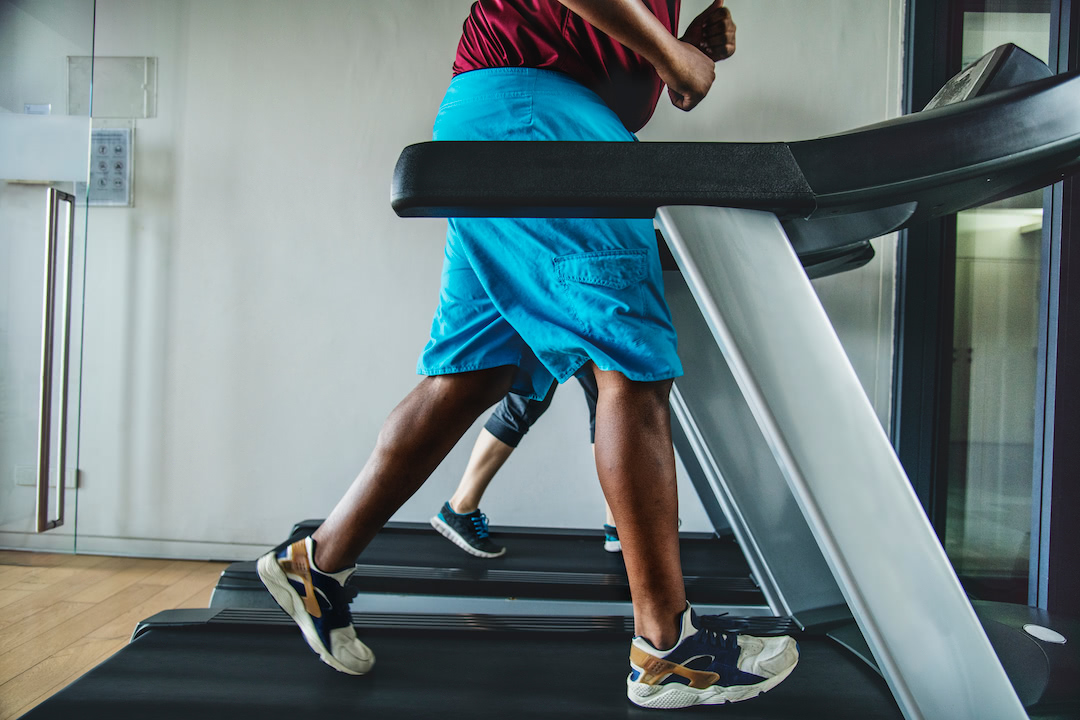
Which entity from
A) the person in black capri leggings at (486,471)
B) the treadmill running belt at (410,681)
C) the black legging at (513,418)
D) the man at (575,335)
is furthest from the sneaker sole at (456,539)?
the man at (575,335)

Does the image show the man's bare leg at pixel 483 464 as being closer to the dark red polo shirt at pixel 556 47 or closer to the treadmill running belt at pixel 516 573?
the treadmill running belt at pixel 516 573

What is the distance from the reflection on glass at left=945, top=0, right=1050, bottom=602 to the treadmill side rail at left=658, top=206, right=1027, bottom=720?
999 mm

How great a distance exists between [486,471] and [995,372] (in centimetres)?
127

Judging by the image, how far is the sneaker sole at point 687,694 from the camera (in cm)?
87

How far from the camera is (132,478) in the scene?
2289mm

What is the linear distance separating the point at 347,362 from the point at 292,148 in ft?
2.37

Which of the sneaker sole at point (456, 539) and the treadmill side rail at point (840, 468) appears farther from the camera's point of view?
the sneaker sole at point (456, 539)

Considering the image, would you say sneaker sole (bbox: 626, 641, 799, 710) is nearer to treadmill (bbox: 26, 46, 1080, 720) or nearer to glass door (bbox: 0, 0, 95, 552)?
treadmill (bbox: 26, 46, 1080, 720)

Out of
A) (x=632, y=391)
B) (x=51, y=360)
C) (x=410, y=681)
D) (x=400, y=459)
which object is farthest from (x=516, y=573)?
(x=51, y=360)

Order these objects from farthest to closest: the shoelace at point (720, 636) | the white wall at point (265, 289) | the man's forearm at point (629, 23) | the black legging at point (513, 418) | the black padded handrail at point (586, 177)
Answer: the white wall at point (265, 289) → the black legging at point (513, 418) → the shoelace at point (720, 636) → the man's forearm at point (629, 23) → the black padded handrail at point (586, 177)

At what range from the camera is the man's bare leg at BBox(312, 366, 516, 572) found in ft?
3.07

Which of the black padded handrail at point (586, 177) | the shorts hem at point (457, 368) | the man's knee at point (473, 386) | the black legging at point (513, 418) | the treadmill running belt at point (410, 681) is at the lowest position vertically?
the treadmill running belt at point (410, 681)

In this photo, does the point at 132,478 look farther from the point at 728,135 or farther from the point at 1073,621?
the point at 1073,621

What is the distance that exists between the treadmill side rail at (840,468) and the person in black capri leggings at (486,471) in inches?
40.9
